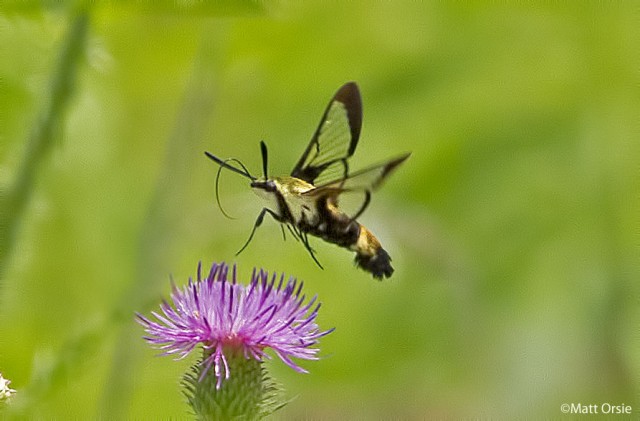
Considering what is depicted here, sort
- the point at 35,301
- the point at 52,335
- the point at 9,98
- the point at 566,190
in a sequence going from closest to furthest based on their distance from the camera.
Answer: the point at 9,98 < the point at 52,335 < the point at 35,301 < the point at 566,190

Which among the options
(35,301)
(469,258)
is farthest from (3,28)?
(469,258)

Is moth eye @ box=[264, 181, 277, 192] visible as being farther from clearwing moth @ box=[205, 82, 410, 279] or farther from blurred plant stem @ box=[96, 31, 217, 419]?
blurred plant stem @ box=[96, 31, 217, 419]

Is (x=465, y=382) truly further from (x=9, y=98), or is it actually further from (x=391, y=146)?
(x=9, y=98)

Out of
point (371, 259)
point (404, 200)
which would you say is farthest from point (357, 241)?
point (404, 200)

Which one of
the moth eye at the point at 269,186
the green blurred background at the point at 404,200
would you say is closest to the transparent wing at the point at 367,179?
the moth eye at the point at 269,186

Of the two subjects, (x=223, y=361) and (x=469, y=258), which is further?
(x=469, y=258)

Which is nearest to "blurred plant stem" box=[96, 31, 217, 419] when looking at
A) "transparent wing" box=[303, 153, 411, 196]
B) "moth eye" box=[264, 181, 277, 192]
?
"moth eye" box=[264, 181, 277, 192]

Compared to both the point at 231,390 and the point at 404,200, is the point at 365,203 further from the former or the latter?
the point at 404,200
